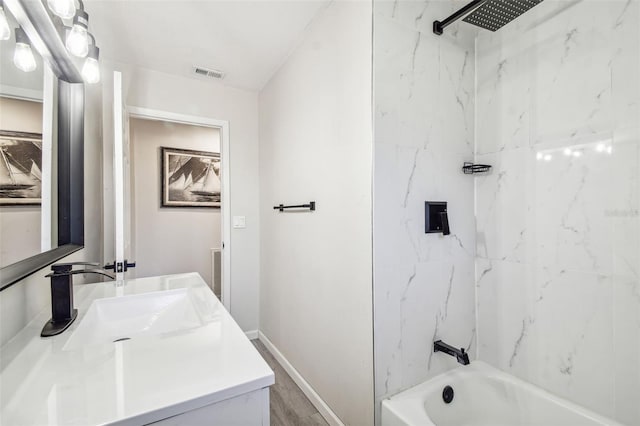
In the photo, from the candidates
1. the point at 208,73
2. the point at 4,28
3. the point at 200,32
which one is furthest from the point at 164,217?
the point at 4,28

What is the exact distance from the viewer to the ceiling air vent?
243 cm

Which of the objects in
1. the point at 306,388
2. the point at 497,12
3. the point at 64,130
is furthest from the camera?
the point at 306,388

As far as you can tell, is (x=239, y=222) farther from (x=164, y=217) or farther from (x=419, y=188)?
(x=419, y=188)

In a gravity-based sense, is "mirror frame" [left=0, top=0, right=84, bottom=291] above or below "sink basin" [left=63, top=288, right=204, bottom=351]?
above

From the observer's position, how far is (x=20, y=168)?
0.83 meters

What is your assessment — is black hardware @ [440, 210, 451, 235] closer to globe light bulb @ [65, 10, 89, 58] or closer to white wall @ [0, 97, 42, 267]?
white wall @ [0, 97, 42, 267]

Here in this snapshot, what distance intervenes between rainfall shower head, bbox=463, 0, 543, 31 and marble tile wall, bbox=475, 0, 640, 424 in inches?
8.3

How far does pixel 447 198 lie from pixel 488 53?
0.86m

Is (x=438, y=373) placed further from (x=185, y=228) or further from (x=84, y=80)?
(x=185, y=228)

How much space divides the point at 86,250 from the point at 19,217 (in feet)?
3.28

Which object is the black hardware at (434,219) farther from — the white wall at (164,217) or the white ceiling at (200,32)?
the white wall at (164,217)

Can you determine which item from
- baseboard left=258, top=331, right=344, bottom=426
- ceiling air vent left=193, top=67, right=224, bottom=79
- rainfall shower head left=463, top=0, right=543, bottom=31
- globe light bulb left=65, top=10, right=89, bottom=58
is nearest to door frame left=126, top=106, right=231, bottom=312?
ceiling air vent left=193, top=67, right=224, bottom=79

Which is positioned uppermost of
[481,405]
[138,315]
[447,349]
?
[138,315]

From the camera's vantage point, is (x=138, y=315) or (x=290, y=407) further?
(x=290, y=407)
